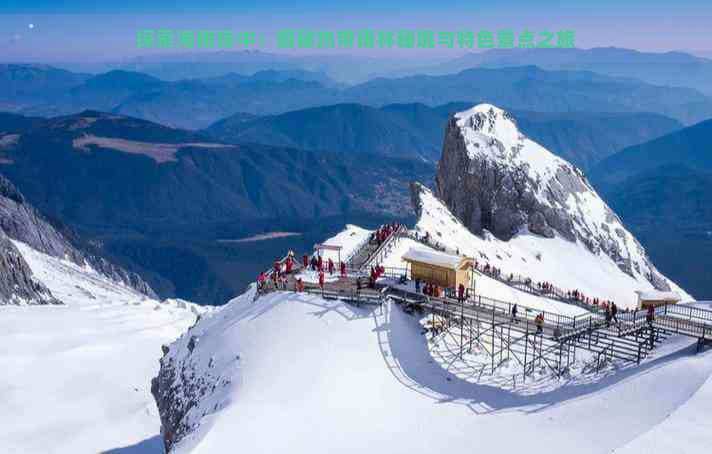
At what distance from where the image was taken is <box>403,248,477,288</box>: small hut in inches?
1671

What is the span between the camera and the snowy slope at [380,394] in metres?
29.2

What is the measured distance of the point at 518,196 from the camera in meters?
106

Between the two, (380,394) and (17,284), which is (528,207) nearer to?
(17,284)

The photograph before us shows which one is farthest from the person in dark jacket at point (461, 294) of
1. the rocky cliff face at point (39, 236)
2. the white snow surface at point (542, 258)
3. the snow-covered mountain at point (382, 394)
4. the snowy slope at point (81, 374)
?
the rocky cliff face at point (39, 236)

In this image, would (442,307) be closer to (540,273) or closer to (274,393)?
(274,393)

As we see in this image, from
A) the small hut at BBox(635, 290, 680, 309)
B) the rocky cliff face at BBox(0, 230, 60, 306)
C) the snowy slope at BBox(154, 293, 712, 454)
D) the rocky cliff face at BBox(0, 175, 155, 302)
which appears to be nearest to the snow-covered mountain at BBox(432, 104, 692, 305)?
the small hut at BBox(635, 290, 680, 309)

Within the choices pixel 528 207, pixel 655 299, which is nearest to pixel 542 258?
pixel 528 207

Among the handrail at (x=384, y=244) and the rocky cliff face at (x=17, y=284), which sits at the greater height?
the handrail at (x=384, y=244)

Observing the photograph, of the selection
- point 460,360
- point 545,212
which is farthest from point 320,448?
point 545,212

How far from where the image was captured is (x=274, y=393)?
33.6 meters

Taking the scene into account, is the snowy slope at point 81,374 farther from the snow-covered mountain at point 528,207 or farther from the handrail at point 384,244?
the snow-covered mountain at point 528,207

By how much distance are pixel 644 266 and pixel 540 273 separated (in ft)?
89.9

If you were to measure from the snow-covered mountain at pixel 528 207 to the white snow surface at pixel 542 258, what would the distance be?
0.71ft

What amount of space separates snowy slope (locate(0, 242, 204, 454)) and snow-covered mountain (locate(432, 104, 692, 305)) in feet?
131
